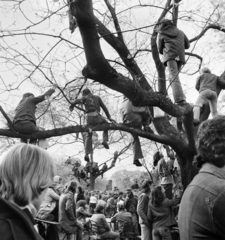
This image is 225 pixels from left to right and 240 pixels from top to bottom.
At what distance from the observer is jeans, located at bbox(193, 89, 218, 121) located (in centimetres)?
671

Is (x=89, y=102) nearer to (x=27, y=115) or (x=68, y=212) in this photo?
(x=27, y=115)

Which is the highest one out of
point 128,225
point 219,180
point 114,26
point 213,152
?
point 114,26

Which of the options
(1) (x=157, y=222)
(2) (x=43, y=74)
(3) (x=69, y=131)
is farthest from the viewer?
(1) (x=157, y=222)

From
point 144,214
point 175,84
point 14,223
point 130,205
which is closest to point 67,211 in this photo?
point 144,214

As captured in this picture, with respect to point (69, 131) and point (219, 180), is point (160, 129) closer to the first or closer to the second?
point (69, 131)

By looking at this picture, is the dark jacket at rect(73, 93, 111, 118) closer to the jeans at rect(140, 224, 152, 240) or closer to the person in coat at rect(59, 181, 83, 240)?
the person in coat at rect(59, 181, 83, 240)

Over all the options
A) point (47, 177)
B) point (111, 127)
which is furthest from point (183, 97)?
point (47, 177)

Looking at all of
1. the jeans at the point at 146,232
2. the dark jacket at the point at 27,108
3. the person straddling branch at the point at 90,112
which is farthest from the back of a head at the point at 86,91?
the jeans at the point at 146,232

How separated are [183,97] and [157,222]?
2.57 metres

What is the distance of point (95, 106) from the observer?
7027 millimetres

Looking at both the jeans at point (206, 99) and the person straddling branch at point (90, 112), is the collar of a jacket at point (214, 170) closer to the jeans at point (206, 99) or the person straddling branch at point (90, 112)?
the person straddling branch at point (90, 112)

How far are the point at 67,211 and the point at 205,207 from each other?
18.0 ft

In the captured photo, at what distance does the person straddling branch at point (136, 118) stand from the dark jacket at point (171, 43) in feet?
3.71

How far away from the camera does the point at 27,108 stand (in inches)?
263
